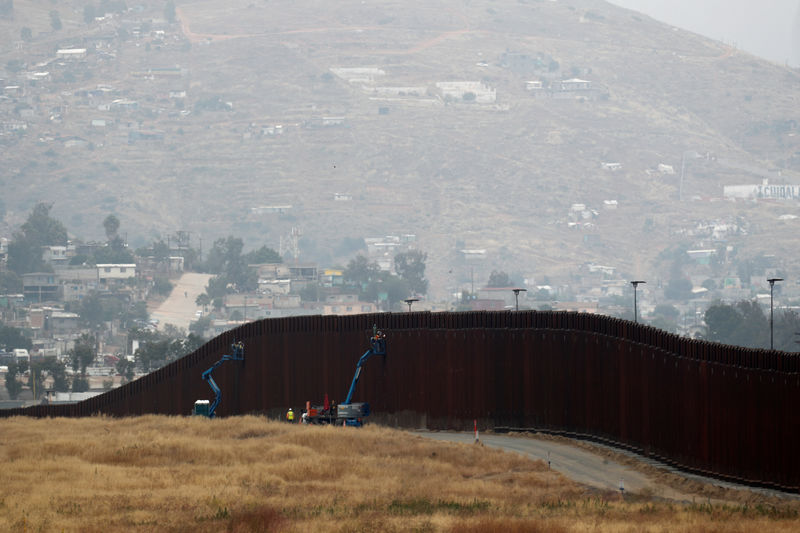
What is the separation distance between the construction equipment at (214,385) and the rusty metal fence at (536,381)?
0.49 meters

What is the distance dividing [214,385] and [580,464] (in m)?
26.7

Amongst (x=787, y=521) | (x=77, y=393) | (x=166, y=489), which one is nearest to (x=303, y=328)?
(x=166, y=489)

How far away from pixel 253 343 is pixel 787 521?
38.4 meters

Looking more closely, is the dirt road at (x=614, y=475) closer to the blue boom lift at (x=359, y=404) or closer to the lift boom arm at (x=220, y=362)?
the blue boom lift at (x=359, y=404)

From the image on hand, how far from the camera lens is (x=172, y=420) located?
199 ft

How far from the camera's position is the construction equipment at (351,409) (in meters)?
57.9

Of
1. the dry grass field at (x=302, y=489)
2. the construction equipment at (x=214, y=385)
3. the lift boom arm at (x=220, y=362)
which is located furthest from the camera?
the lift boom arm at (x=220, y=362)

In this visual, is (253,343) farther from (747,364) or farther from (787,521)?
(787,521)

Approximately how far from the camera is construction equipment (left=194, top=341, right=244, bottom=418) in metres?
66.6

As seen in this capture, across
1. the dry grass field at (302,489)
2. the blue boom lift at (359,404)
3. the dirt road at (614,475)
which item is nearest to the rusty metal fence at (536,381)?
the blue boom lift at (359,404)

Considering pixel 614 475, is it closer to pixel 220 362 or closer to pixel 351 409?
pixel 351 409

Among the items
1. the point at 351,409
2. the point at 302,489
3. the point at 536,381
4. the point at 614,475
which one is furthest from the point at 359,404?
the point at 302,489

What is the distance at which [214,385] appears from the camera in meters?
68.3

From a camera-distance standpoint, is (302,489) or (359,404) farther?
(359,404)
